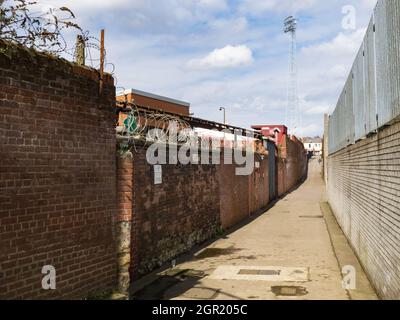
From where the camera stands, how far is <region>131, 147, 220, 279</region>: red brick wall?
27.6ft

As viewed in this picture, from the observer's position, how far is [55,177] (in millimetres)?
5664

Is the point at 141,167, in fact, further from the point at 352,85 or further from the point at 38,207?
the point at 352,85

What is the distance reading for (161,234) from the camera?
944 cm

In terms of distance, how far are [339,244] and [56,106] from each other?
8.40m

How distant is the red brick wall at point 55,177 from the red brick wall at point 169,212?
150 centimetres

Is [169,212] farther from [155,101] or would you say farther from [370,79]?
[155,101]

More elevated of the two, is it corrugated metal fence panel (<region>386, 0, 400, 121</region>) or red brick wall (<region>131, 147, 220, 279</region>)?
corrugated metal fence panel (<region>386, 0, 400, 121</region>)

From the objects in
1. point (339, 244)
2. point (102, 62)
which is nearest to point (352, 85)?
point (339, 244)

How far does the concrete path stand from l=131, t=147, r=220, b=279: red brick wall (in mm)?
410

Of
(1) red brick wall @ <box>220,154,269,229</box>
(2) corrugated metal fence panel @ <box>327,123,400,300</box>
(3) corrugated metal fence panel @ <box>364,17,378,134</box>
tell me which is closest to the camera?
(2) corrugated metal fence panel @ <box>327,123,400,300</box>

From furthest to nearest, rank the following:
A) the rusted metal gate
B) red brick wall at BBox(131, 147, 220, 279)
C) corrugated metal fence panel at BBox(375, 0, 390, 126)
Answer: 1. the rusted metal gate
2. red brick wall at BBox(131, 147, 220, 279)
3. corrugated metal fence panel at BBox(375, 0, 390, 126)

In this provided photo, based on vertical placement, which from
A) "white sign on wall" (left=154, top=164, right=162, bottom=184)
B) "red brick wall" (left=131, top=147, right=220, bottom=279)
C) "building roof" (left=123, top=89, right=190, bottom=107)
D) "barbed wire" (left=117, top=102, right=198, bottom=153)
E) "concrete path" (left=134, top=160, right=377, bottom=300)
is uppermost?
"building roof" (left=123, top=89, right=190, bottom=107)

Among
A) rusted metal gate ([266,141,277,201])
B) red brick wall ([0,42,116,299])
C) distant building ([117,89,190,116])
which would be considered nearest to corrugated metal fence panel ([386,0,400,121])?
red brick wall ([0,42,116,299])

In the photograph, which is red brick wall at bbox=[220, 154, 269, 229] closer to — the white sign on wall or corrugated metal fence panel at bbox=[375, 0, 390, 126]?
the white sign on wall
